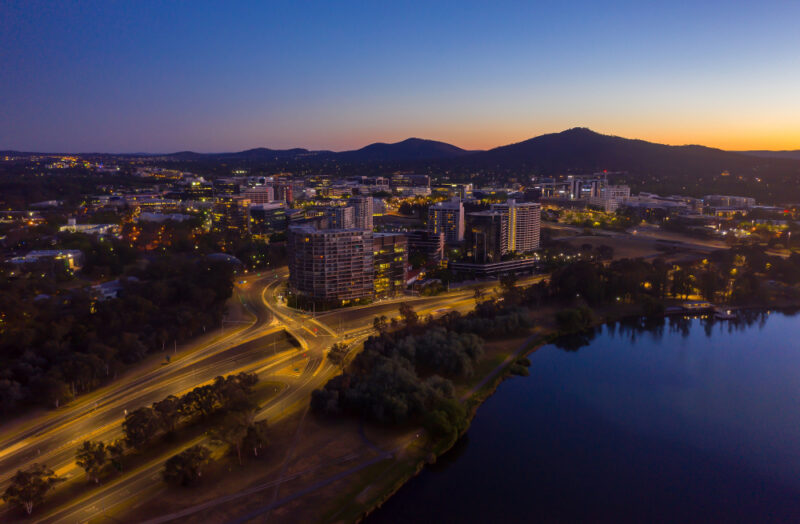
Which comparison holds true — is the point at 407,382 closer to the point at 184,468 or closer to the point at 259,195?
the point at 184,468

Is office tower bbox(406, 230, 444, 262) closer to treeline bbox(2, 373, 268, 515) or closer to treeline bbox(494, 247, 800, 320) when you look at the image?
treeline bbox(494, 247, 800, 320)

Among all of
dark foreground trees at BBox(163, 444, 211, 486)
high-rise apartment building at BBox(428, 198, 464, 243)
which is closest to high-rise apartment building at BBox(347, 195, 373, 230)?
high-rise apartment building at BBox(428, 198, 464, 243)

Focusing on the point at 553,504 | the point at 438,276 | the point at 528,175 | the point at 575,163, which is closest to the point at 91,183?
the point at 438,276

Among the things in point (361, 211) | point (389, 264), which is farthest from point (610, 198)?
point (389, 264)

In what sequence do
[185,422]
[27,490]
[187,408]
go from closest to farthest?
[27,490], [187,408], [185,422]

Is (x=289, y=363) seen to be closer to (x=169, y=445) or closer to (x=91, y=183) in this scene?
(x=169, y=445)

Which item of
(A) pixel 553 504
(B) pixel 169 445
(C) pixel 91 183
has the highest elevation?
(C) pixel 91 183

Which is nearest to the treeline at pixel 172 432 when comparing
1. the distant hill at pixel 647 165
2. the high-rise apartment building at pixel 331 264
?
the high-rise apartment building at pixel 331 264
